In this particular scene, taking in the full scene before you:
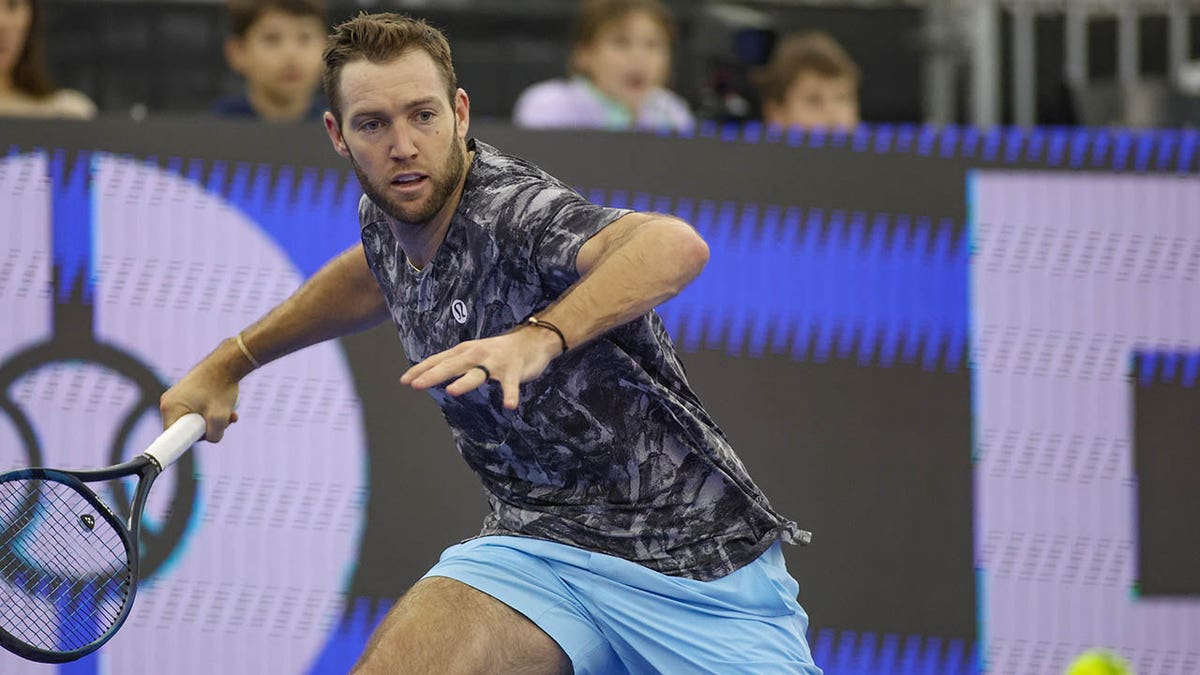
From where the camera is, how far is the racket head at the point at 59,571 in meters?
3.20

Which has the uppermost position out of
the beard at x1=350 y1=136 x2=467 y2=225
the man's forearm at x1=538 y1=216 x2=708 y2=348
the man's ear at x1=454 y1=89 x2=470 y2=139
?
the man's ear at x1=454 y1=89 x2=470 y2=139

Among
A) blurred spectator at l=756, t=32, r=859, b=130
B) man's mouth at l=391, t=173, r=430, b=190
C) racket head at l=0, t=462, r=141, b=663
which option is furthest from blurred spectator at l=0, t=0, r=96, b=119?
man's mouth at l=391, t=173, r=430, b=190

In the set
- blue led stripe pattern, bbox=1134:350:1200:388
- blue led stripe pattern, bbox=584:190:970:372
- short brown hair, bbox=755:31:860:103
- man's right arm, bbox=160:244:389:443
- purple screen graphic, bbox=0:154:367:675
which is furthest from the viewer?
short brown hair, bbox=755:31:860:103

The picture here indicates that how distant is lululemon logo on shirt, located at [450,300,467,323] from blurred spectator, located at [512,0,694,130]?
310cm

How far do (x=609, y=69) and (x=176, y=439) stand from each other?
3308mm

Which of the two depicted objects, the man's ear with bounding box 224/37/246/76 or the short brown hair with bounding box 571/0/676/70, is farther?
the short brown hair with bounding box 571/0/676/70

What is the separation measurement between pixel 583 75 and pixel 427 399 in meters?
1.87

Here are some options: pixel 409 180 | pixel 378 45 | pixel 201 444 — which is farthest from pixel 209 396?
pixel 201 444

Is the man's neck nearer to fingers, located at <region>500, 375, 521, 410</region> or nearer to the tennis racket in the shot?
the tennis racket

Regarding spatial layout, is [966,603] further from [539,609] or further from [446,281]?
[446,281]

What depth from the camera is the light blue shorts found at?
3.51m

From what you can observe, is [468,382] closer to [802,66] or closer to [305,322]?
[305,322]

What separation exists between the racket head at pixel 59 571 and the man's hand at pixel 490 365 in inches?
33.1

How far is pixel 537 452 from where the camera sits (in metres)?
3.48
